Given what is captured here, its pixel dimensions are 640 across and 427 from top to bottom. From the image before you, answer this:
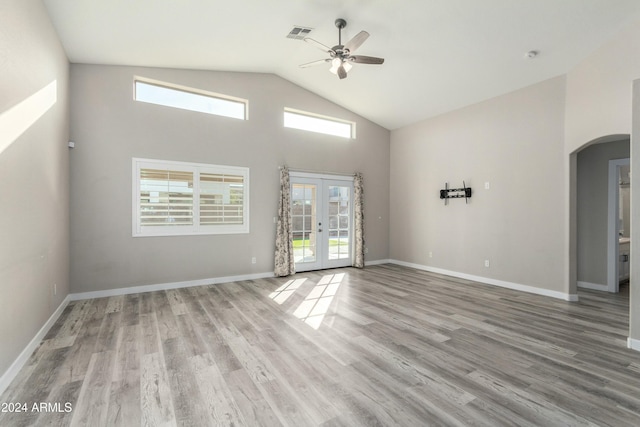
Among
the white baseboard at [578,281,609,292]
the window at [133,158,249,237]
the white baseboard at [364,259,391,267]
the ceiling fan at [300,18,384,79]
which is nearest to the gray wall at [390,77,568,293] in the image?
the white baseboard at [364,259,391,267]

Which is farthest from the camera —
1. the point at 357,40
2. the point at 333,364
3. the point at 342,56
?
the point at 342,56

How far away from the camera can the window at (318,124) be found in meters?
6.33

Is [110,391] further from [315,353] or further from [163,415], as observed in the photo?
[315,353]

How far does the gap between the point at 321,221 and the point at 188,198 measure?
9.38ft

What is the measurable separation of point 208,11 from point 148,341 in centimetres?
393

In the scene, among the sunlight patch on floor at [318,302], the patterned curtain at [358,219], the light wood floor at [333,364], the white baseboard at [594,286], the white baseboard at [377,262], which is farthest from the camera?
the white baseboard at [377,262]

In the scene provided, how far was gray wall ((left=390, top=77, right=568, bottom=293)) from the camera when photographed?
472 cm

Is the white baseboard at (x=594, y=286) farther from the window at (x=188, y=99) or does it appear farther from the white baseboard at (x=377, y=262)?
the window at (x=188, y=99)

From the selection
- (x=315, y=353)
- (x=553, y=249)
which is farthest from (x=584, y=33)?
(x=315, y=353)

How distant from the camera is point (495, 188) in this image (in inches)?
214

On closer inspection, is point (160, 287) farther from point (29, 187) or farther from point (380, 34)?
point (380, 34)

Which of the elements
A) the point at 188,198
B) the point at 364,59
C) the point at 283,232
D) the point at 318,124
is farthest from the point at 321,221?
the point at 364,59

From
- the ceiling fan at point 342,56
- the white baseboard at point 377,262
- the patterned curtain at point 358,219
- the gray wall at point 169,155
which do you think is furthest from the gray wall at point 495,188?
the ceiling fan at point 342,56

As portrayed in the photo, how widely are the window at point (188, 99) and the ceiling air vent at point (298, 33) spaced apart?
182cm
